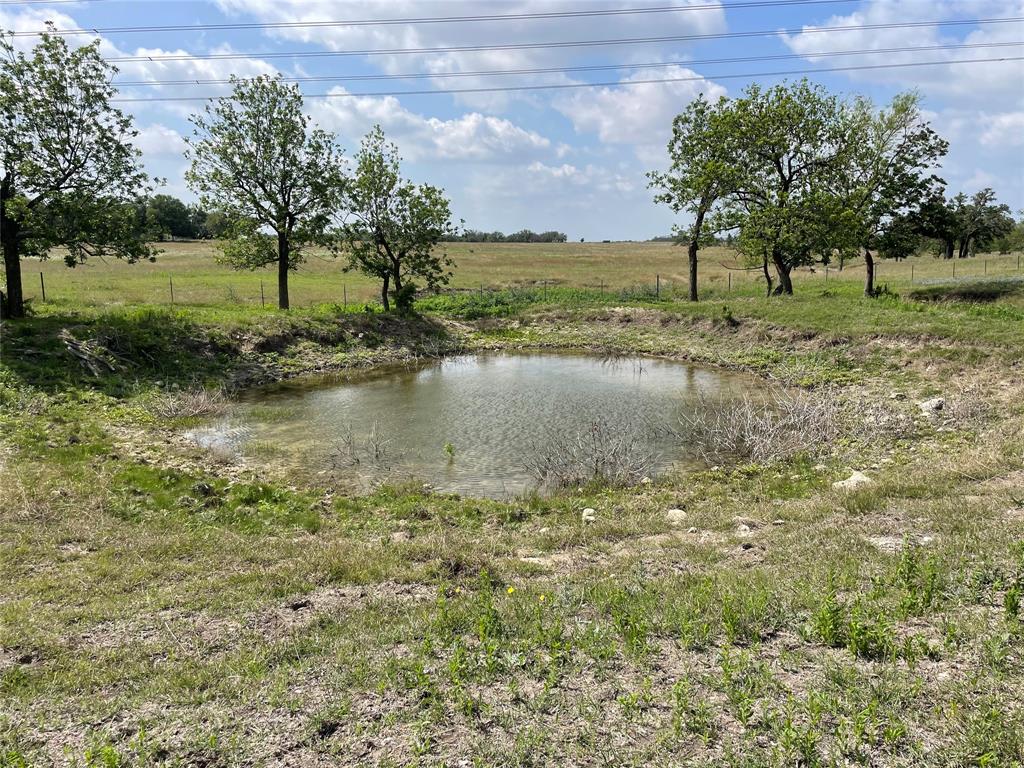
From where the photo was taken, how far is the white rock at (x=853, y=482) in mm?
10484

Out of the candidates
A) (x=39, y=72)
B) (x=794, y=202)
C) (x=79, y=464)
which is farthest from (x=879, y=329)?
(x=39, y=72)

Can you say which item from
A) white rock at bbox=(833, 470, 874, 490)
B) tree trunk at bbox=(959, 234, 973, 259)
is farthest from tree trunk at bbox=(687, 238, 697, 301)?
tree trunk at bbox=(959, 234, 973, 259)

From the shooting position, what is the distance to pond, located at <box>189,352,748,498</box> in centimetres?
1306

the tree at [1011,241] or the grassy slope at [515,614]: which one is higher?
the tree at [1011,241]

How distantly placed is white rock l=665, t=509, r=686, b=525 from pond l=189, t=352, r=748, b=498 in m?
2.31

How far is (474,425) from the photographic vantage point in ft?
55.3

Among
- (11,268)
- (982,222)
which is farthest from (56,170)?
(982,222)

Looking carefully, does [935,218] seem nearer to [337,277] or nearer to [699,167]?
[699,167]

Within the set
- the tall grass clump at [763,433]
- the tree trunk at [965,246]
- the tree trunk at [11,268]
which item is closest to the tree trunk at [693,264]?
the tall grass clump at [763,433]

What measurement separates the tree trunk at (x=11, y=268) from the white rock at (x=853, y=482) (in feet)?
81.3

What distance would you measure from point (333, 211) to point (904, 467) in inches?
1111

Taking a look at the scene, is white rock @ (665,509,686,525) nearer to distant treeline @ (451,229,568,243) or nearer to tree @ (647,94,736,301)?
tree @ (647,94,736,301)

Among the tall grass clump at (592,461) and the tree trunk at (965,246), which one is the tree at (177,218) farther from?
the tree trunk at (965,246)

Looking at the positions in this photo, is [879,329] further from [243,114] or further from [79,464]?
[243,114]
